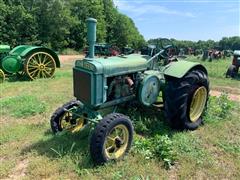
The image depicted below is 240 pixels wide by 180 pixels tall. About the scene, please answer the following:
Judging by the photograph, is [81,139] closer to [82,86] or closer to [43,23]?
[82,86]

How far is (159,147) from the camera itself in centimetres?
410

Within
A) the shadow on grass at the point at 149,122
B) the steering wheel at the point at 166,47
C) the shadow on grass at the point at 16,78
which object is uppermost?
the steering wheel at the point at 166,47

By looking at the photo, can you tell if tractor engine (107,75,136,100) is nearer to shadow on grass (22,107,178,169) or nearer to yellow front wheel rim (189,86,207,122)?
shadow on grass (22,107,178,169)

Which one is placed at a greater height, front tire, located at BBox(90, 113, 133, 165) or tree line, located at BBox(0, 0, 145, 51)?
tree line, located at BBox(0, 0, 145, 51)

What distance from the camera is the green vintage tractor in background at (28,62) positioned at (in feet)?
31.2

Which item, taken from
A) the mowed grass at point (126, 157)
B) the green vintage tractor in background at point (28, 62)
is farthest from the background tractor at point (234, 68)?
the green vintage tractor in background at point (28, 62)

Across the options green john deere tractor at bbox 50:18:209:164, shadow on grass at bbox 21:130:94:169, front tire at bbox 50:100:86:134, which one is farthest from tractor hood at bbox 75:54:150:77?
shadow on grass at bbox 21:130:94:169

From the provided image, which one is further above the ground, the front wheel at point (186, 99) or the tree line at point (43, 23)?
the tree line at point (43, 23)

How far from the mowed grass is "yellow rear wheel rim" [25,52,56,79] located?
3422mm

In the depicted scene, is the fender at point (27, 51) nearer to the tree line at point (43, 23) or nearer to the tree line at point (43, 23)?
the tree line at point (43, 23)

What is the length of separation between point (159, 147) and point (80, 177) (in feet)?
3.81

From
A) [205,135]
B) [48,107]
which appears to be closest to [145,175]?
[205,135]

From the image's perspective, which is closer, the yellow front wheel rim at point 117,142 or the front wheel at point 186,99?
the yellow front wheel rim at point 117,142

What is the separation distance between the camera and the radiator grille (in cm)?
414
